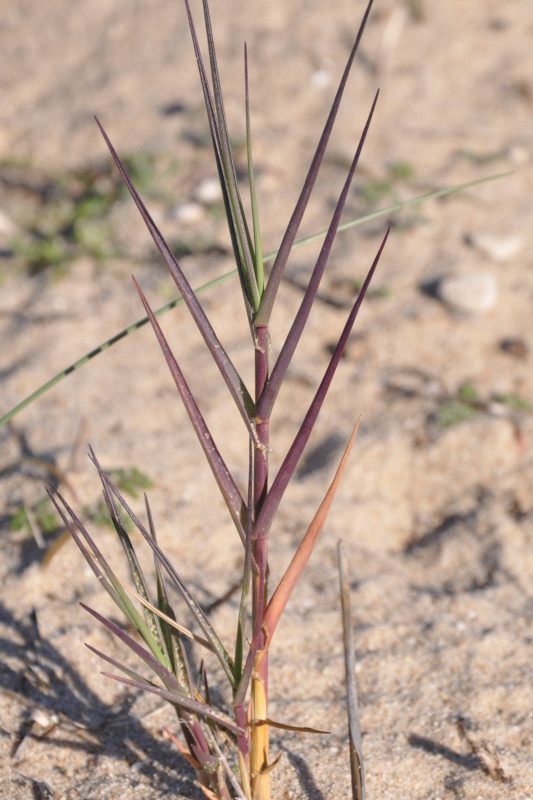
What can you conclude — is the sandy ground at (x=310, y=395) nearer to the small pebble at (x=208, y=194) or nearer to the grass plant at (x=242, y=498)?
the small pebble at (x=208, y=194)

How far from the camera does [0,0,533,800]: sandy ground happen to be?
1.51 meters

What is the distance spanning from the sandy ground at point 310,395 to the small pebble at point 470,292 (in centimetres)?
2

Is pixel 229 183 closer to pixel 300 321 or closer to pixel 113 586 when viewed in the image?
pixel 300 321

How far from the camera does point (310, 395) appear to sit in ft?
8.31

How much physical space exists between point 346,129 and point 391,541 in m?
2.04

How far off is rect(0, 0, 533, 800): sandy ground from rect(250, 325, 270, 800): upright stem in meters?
0.24

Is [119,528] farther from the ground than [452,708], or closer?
closer

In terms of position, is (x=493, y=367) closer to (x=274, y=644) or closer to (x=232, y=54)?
(x=274, y=644)

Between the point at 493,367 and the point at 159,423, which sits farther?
the point at 493,367

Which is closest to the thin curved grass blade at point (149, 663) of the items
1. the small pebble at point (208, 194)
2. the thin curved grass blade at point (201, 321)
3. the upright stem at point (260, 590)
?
the upright stem at point (260, 590)

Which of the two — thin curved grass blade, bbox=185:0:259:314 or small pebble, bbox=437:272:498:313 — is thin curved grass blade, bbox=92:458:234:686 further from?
small pebble, bbox=437:272:498:313

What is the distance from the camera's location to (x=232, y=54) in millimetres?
3754

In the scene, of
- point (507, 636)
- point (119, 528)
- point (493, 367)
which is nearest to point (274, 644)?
point (507, 636)

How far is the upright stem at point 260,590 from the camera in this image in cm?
97
